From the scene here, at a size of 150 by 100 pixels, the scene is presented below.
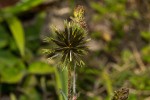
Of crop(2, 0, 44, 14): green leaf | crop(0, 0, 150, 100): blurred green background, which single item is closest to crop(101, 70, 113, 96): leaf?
crop(0, 0, 150, 100): blurred green background

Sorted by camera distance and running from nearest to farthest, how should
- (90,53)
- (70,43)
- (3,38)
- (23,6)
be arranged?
(70,43) < (23,6) < (3,38) < (90,53)

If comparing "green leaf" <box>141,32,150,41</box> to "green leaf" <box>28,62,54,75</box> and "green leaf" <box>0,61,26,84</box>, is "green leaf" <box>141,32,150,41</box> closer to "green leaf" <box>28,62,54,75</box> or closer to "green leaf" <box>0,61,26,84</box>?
"green leaf" <box>28,62,54,75</box>

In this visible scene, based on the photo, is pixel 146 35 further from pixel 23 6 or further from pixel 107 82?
pixel 23 6

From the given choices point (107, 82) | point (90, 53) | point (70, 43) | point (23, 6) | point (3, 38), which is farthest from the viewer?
point (90, 53)

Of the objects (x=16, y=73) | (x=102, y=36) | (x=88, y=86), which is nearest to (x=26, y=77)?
(x=16, y=73)

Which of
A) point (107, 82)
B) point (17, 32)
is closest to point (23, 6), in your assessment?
point (17, 32)

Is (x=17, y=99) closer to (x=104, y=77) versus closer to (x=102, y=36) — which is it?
(x=104, y=77)

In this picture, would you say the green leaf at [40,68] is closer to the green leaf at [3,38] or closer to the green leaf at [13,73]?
the green leaf at [13,73]

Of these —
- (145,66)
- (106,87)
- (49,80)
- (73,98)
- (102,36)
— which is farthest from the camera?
(102,36)
